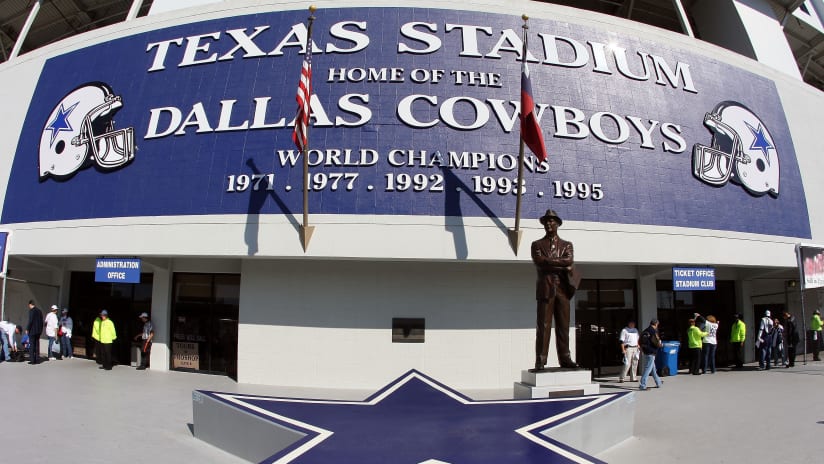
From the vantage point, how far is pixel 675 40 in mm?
16484

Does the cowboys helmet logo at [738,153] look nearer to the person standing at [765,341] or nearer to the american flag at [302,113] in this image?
the person standing at [765,341]

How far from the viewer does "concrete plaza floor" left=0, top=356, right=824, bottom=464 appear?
7.88 meters

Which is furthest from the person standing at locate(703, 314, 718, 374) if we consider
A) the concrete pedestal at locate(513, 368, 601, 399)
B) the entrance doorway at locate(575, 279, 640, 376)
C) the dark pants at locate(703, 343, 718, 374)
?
the concrete pedestal at locate(513, 368, 601, 399)

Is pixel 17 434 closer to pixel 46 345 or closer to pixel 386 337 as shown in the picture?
pixel 386 337

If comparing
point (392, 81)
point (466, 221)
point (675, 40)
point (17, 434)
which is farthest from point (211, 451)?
point (675, 40)

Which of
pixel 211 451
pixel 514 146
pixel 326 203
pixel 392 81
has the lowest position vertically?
pixel 211 451

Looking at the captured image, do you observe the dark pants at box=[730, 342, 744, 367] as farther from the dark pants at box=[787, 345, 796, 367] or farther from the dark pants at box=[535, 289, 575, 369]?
the dark pants at box=[535, 289, 575, 369]

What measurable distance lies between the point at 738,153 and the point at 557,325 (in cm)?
1037

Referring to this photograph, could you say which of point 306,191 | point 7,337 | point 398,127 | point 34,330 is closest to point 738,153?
point 398,127

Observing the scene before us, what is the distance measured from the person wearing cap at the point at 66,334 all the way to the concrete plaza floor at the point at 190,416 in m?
1.81

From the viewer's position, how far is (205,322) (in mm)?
15883

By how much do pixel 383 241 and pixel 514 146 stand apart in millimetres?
4167

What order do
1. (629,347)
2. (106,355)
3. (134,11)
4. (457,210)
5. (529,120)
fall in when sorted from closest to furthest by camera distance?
(529,120) < (457,210) < (629,347) < (106,355) < (134,11)

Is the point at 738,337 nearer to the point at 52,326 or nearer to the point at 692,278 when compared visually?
the point at 692,278
